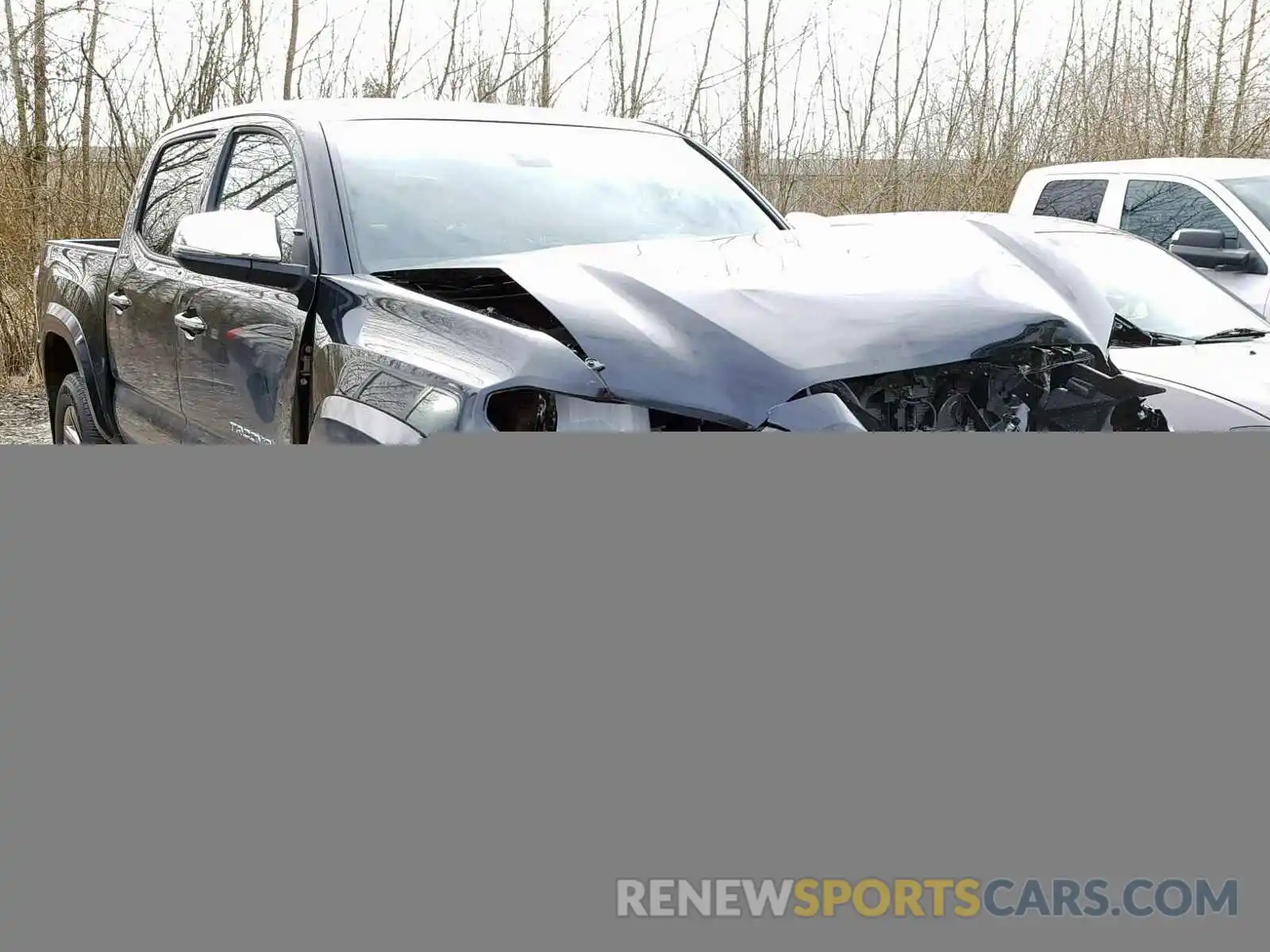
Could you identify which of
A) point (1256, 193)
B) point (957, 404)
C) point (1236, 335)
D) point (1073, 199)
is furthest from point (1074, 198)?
point (957, 404)

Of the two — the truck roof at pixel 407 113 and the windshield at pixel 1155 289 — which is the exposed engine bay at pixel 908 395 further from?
the windshield at pixel 1155 289

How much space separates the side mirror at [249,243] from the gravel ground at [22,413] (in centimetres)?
620

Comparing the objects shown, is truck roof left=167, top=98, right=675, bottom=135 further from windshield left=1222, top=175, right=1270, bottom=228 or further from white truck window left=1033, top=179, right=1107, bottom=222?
white truck window left=1033, top=179, right=1107, bottom=222

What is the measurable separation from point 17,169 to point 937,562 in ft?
38.9

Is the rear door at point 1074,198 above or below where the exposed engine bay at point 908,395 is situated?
above

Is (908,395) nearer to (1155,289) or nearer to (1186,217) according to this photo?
(1155,289)

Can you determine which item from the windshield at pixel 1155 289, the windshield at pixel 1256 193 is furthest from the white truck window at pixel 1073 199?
the windshield at pixel 1155 289

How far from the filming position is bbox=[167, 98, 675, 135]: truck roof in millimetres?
4375

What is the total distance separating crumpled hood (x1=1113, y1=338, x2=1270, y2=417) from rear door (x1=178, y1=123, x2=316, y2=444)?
259 cm

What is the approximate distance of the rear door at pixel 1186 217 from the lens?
326 inches

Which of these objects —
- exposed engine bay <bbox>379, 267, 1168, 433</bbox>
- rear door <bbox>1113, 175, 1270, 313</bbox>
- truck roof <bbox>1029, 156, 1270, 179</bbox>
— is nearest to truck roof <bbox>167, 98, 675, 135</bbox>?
exposed engine bay <bbox>379, 267, 1168, 433</bbox>

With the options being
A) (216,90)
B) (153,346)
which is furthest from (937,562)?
(216,90)

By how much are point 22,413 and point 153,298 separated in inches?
268

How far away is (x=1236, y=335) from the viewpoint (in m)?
5.49
